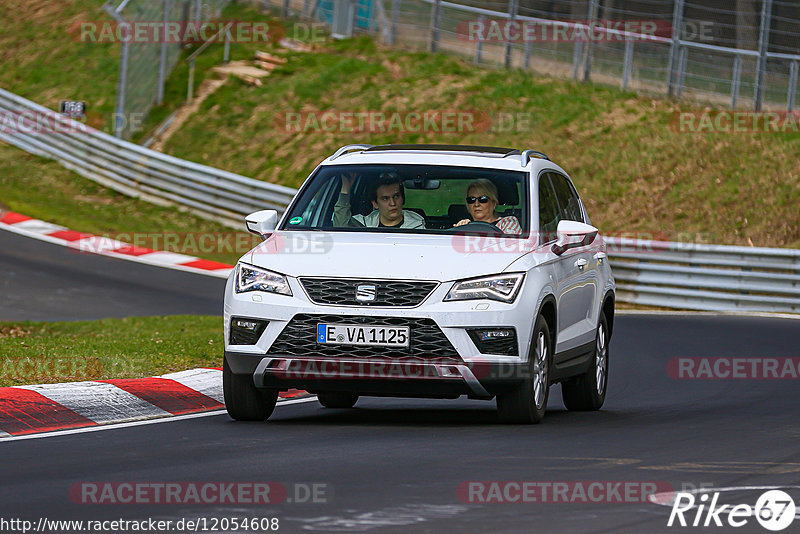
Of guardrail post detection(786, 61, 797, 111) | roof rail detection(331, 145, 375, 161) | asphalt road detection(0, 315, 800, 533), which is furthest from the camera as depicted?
guardrail post detection(786, 61, 797, 111)

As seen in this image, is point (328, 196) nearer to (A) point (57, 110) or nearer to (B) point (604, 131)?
(B) point (604, 131)

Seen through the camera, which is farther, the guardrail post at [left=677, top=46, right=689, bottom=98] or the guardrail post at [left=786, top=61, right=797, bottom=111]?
the guardrail post at [left=677, top=46, right=689, bottom=98]

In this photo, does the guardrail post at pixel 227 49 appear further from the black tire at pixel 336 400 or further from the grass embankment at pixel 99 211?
the black tire at pixel 336 400

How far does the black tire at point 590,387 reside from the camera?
11430 millimetres

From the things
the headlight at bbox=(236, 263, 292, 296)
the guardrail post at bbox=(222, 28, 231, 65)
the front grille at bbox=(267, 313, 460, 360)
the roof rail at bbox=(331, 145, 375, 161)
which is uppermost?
the roof rail at bbox=(331, 145, 375, 161)

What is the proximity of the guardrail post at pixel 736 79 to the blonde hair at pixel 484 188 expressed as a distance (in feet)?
63.8

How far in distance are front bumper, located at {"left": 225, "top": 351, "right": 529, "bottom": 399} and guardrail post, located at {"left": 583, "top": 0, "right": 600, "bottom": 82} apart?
22.3 m

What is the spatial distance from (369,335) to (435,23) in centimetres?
2700

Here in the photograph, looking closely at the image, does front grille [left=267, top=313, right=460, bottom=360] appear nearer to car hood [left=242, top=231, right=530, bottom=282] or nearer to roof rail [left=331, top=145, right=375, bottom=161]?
car hood [left=242, top=231, right=530, bottom=282]

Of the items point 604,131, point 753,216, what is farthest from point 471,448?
point 604,131

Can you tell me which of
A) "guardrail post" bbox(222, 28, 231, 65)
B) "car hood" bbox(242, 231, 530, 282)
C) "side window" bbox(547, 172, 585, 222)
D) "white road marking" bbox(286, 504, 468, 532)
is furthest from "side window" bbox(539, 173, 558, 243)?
"guardrail post" bbox(222, 28, 231, 65)

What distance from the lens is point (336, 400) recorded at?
11.4 metres

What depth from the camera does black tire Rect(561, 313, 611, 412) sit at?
450 inches

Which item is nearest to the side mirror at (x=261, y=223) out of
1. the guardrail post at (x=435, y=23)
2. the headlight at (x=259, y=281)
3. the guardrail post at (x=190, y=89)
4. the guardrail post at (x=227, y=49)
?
the headlight at (x=259, y=281)
